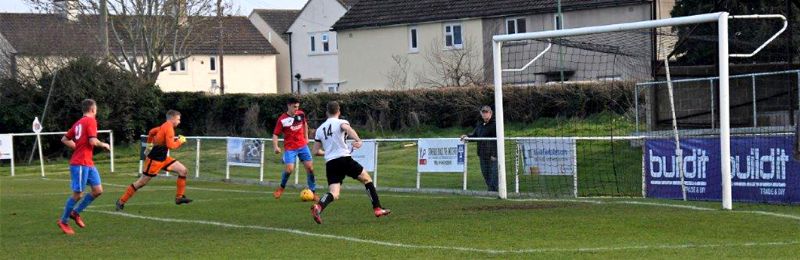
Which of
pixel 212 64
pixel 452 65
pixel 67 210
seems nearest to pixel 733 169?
pixel 67 210

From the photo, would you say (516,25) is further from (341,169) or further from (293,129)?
(341,169)

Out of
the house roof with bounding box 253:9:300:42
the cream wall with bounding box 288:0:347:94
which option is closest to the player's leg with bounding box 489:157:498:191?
the cream wall with bounding box 288:0:347:94

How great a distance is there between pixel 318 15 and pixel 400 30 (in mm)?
16357

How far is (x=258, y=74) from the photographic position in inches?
3103

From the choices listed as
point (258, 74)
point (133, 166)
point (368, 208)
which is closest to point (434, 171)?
point (368, 208)

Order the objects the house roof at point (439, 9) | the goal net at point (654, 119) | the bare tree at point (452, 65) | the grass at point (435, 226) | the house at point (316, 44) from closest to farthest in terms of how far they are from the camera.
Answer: the grass at point (435, 226) → the goal net at point (654, 119) → the house roof at point (439, 9) → the bare tree at point (452, 65) → the house at point (316, 44)

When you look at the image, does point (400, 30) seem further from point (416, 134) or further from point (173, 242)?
point (173, 242)

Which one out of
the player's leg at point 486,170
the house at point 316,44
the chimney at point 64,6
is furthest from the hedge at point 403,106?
the house at point 316,44

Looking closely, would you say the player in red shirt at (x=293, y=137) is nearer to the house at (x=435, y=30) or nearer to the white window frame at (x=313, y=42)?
the house at (x=435, y=30)

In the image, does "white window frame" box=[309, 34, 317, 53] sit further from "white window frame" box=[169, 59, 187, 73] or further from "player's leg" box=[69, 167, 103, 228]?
"player's leg" box=[69, 167, 103, 228]

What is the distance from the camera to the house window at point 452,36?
53.1m

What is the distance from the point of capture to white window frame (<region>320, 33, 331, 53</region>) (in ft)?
230

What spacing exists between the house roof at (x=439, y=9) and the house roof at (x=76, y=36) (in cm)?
744

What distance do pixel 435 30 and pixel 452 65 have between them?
134 inches
